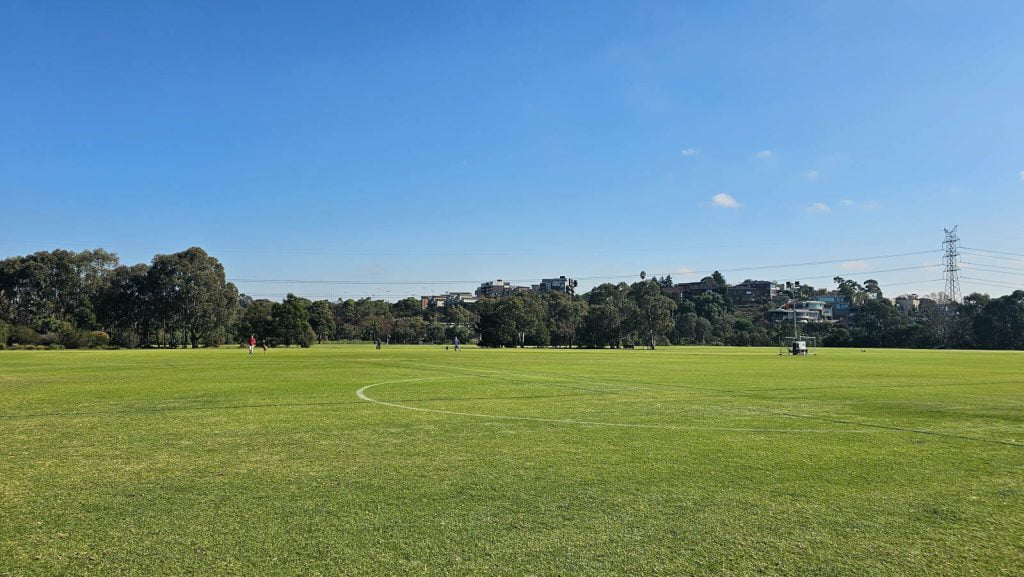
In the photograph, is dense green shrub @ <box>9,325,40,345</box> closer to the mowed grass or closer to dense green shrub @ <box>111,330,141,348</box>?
dense green shrub @ <box>111,330,141,348</box>

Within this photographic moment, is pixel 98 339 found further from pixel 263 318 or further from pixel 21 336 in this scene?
pixel 263 318

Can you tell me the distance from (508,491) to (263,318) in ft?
327

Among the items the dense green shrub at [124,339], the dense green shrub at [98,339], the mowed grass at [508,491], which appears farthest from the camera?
the dense green shrub at [124,339]

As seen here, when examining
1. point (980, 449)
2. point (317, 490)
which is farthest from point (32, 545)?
point (980, 449)

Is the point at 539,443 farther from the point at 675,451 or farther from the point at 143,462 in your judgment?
the point at 143,462

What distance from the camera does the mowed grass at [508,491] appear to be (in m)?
4.98

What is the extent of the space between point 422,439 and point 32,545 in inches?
222

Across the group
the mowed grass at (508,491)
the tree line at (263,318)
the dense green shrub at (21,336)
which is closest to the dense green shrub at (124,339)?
the tree line at (263,318)

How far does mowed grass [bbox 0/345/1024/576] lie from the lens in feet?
16.4

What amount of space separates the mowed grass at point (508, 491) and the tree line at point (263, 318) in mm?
89465

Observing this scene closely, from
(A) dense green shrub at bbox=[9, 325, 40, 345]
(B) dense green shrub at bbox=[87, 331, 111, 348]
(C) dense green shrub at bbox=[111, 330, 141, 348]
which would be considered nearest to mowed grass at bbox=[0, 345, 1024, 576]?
(A) dense green shrub at bbox=[9, 325, 40, 345]

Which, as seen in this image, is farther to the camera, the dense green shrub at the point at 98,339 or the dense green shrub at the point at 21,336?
the dense green shrub at the point at 98,339

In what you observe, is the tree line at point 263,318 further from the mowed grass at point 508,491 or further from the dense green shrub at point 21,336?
the mowed grass at point 508,491

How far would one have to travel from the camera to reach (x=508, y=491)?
22.7 ft
